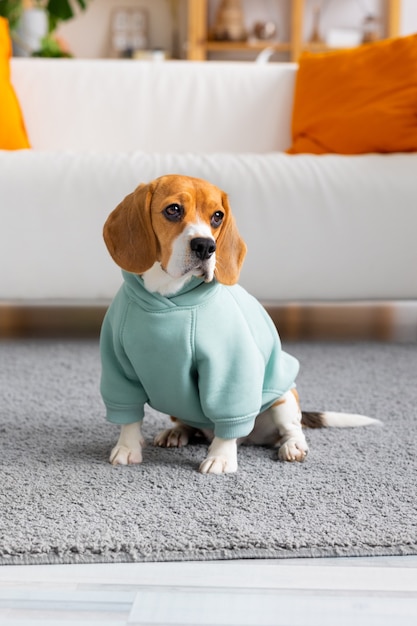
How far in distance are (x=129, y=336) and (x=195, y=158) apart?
1.06 m

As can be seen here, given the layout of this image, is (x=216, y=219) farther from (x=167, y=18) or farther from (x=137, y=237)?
(x=167, y=18)

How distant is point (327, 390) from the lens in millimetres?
1797

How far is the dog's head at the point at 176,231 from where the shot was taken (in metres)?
1.19

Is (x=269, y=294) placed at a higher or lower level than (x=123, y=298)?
lower

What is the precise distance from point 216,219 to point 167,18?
188 inches

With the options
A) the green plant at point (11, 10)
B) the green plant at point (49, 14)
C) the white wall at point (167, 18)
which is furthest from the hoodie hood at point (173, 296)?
the white wall at point (167, 18)

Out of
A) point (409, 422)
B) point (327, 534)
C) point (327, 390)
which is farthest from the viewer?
point (327, 390)

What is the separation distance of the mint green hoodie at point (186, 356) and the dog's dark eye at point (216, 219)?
0.09 m

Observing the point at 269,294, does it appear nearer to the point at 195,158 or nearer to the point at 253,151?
the point at 195,158

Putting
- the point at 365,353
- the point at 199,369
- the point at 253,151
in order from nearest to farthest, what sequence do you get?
the point at 199,369, the point at 365,353, the point at 253,151

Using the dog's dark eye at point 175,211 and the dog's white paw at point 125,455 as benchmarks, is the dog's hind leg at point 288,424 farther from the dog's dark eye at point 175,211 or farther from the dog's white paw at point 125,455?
the dog's dark eye at point 175,211

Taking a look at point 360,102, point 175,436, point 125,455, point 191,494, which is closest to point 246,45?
point 360,102

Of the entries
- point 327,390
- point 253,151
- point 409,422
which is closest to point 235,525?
point 409,422

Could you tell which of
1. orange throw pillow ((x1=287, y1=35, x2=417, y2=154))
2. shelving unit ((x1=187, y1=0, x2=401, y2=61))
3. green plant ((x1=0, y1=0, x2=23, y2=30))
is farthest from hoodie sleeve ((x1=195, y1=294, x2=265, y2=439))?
shelving unit ((x1=187, y1=0, x2=401, y2=61))
